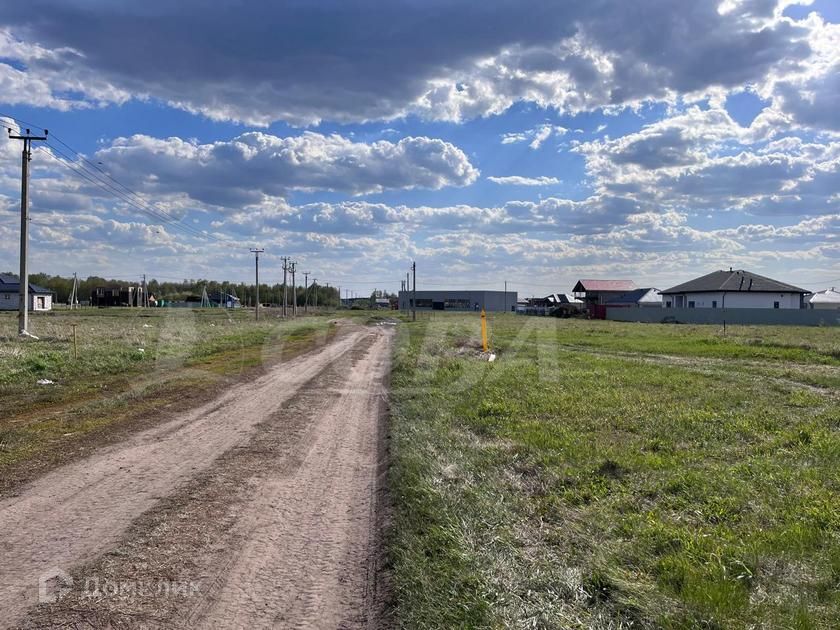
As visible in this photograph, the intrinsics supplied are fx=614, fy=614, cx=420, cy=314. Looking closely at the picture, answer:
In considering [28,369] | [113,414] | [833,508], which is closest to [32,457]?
[113,414]

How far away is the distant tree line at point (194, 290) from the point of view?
433 ft

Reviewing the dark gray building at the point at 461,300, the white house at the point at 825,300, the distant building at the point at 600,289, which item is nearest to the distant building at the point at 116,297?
the dark gray building at the point at 461,300

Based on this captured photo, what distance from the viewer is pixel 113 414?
977 cm

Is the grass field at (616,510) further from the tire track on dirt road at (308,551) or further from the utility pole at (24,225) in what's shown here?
the utility pole at (24,225)

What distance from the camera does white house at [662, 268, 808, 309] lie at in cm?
6988

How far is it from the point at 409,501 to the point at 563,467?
193cm

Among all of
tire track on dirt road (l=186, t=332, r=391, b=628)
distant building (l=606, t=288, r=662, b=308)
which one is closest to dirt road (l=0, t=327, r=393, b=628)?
tire track on dirt road (l=186, t=332, r=391, b=628)

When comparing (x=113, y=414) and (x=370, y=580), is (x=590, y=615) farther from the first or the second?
(x=113, y=414)

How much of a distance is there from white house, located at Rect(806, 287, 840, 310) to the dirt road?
308 feet

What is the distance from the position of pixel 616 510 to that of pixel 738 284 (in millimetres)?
74750

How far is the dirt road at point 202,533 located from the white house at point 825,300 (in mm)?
93886

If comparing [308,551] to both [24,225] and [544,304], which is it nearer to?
[24,225]

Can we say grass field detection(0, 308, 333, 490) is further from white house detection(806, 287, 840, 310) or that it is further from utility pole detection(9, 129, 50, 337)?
white house detection(806, 287, 840, 310)

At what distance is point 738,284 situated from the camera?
7100cm
